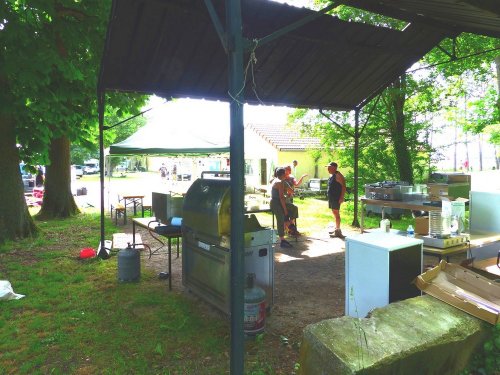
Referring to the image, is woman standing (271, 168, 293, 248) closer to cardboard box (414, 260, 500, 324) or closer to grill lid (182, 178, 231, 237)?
grill lid (182, 178, 231, 237)

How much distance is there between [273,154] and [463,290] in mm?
22720

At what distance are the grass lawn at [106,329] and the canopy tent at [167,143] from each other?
453 centimetres

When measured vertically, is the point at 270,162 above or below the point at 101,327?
above

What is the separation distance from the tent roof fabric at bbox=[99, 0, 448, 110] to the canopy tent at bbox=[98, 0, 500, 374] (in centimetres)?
2

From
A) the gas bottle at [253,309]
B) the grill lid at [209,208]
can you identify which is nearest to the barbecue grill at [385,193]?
the grill lid at [209,208]

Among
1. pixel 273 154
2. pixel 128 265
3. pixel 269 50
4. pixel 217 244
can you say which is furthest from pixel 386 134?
pixel 273 154

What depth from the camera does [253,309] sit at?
4.18 m

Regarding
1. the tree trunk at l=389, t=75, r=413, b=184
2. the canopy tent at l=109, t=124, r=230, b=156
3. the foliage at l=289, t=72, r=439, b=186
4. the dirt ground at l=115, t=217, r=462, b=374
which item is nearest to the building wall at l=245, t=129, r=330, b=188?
the foliage at l=289, t=72, r=439, b=186

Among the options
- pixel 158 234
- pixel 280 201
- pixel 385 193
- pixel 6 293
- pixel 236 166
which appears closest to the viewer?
pixel 236 166

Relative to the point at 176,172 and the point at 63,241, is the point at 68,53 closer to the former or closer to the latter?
the point at 63,241

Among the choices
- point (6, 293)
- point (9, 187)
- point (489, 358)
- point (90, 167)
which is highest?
point (90, 167)

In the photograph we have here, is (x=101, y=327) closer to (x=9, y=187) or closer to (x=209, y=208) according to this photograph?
(x=209, y=208)

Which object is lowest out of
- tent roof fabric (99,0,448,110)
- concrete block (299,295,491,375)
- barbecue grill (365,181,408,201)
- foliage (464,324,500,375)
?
foliage (464,324,500,375)

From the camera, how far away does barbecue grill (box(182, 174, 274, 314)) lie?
4520 millimetres
